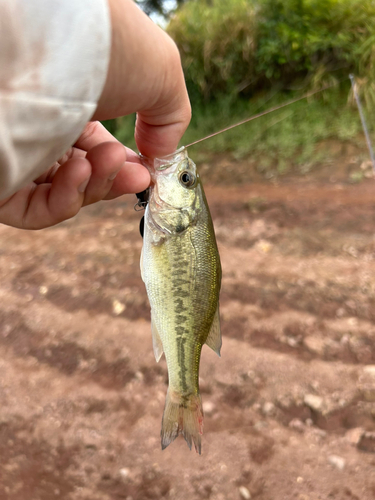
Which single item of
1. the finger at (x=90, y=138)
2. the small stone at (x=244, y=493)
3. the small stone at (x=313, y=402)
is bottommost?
the small stone at (x=313, y=402)

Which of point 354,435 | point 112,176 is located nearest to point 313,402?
point 354,435

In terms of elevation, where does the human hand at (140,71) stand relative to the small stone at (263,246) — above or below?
above

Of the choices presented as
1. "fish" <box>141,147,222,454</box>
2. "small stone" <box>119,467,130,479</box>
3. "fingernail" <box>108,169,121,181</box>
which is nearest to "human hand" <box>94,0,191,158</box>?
"fingernail" <box>108,169,121,181</box>

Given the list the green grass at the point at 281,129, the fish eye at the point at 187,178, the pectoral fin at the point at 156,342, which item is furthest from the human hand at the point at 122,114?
the green grass at the point at 281,129

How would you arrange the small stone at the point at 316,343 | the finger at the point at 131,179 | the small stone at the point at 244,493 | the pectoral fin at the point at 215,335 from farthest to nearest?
the small stone at the point at 316,343
the small stone at the point at 244,493
the pectoral fin at the point at 215,335
the finger at the point at 131,179

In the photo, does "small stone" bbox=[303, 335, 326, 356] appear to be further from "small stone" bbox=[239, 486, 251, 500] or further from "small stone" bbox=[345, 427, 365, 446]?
"small stone" bbox=[239, 486, 251, 500]

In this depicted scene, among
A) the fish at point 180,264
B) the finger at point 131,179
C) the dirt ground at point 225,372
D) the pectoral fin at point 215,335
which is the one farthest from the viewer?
the dirt ground at point 225,372

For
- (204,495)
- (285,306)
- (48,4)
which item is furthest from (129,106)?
(285,306)

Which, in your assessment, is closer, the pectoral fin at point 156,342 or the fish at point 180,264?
the fish at point 180,264

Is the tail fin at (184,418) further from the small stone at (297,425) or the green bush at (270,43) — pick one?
the green bush at (270,43)
